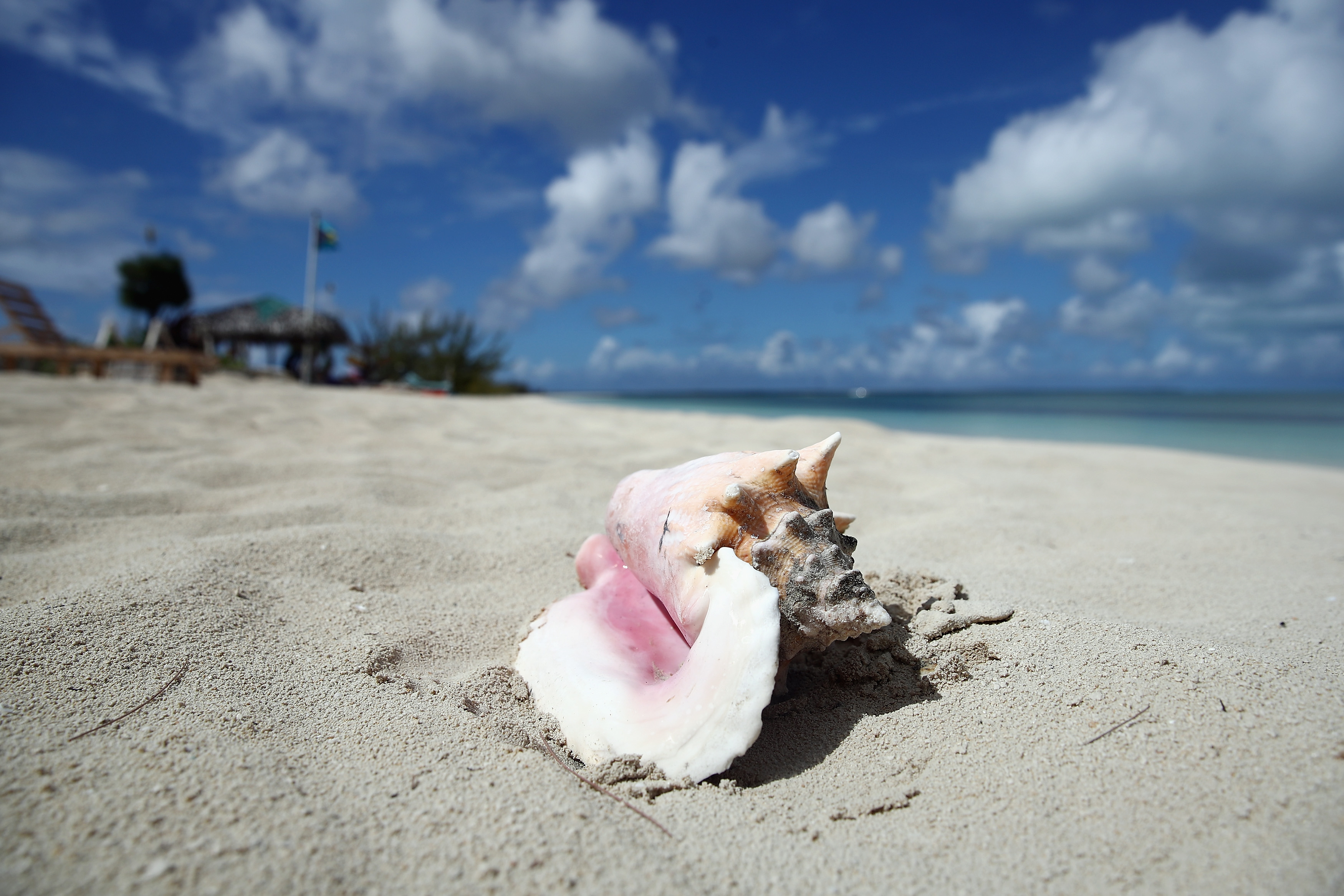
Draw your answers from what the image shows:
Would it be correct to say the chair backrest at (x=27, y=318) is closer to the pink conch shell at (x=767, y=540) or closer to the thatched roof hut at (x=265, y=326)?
the thatched roof hut at (x=265, y=326)

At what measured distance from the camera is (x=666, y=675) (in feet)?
4.85

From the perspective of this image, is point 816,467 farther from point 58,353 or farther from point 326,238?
point 326,238

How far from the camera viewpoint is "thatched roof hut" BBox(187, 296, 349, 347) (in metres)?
16.1

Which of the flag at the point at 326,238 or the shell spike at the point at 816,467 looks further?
the flag at the point at 326,238

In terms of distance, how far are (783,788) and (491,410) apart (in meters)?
6.89

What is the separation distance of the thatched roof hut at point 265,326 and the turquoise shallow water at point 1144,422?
9839 mm

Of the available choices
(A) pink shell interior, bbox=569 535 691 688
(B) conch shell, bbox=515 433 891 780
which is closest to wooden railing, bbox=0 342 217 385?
(A) pink shell interior, bbox=569 535 691 688

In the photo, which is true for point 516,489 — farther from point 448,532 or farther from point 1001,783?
point 1001,783

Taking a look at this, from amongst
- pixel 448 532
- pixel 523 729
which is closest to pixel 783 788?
pixel 523 729

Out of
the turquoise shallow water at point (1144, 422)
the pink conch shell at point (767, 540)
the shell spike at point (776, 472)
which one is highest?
the turquoise shallow water at point (1144, 422)

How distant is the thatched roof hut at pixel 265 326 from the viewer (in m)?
16.1

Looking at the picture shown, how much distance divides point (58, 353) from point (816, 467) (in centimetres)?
1045

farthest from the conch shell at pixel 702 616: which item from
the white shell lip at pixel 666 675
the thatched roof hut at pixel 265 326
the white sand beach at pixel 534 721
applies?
the thatched roof hut at pixel 265 326

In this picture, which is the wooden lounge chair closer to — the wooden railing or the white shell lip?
the wooden railing
